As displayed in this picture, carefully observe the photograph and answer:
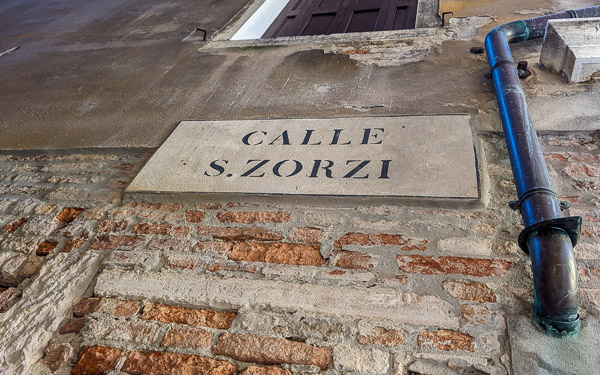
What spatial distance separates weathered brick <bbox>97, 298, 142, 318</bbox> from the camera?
5.18ft

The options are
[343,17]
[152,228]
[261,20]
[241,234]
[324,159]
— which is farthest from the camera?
[261,20]

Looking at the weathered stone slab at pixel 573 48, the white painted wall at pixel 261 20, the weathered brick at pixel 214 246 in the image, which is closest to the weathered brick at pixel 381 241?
the weathered brick at pixel 214 246

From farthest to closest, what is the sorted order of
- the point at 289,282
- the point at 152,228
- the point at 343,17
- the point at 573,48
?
1. the point at 343,17
2. the point at 573,48
3. the point at 152,228
4. the point at 289,282

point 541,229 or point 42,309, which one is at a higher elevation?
point 541,229

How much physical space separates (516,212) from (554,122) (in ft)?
2.38

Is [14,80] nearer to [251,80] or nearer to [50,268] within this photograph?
[251,80]

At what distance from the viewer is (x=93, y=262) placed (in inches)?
71.2

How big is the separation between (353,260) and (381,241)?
0.14 metres

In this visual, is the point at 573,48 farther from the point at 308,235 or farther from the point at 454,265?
the point at 308,235

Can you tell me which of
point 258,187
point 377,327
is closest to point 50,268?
point 258,187

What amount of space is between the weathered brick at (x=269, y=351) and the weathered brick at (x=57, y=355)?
522mm

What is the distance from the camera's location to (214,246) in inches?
70.2

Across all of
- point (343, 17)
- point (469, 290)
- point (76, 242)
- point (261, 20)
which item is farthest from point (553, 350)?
point (261, 20)

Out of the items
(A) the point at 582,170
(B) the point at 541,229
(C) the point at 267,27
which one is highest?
(B) the point at 541,229
